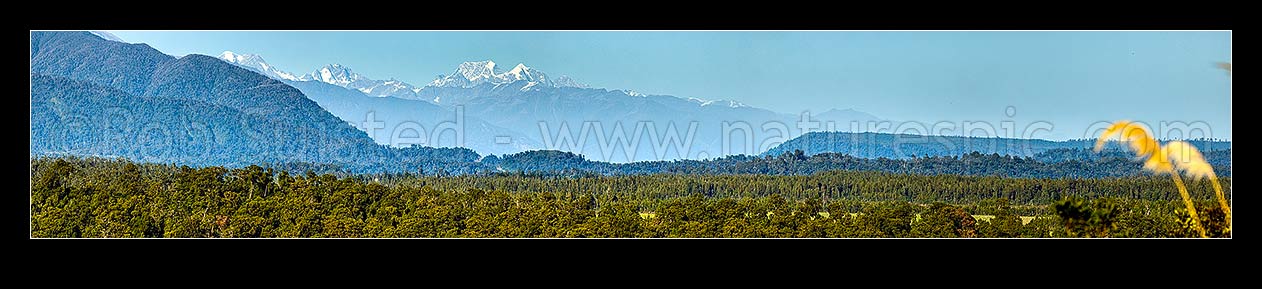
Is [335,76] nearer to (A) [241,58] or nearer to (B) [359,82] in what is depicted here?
(B) [359,82]

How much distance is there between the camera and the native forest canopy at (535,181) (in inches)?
457

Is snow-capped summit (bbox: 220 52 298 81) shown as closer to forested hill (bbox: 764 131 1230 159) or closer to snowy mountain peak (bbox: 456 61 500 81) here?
snowy mountain peak (bbox: 456 61 500 81)

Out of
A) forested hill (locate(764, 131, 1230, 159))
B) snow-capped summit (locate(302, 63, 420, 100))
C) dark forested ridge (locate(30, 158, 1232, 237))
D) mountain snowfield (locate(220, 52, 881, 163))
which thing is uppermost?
snow-capped summit (locate(302, 63, 420, 100))

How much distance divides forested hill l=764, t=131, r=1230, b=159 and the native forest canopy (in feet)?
0.10

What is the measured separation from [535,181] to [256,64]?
5230 mm

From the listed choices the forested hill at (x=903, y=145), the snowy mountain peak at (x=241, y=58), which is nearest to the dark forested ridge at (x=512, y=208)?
the forested hill at (x=903, y=145)

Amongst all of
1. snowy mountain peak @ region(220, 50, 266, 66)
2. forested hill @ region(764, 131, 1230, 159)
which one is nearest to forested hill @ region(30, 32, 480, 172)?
snowy mountain peak @ region(220, 50, 266, 66)

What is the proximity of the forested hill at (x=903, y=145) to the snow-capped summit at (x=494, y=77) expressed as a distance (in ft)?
10.7

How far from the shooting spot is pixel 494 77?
15.3 m

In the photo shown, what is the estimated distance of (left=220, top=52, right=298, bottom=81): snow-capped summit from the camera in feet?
51.2

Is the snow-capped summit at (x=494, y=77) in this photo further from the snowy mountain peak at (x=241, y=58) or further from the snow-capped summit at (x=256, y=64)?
the snow-capped summit at (x=256, y=64)
